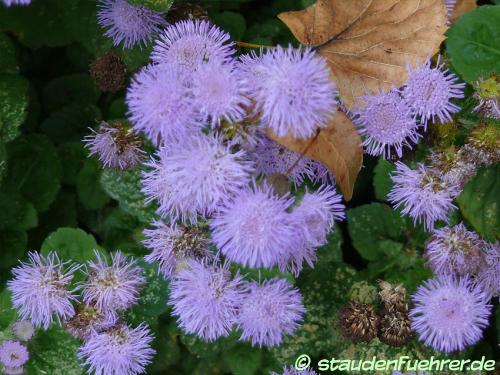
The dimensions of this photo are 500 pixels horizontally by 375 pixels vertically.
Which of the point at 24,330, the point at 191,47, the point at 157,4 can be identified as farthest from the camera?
the point at 24,330

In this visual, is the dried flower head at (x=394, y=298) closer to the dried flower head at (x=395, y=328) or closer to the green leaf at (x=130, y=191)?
the dried flower head at (x=395, y=328)

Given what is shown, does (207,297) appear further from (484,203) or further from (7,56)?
(7,56)

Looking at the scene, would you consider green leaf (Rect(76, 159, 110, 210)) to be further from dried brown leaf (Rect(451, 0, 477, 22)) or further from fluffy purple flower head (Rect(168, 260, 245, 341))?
dried brown leaf (Rect(451, 0, 477, 22))

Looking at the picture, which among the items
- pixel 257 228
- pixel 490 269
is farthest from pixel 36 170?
pixel 490 269

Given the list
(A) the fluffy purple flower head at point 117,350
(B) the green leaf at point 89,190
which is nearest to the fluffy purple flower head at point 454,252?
(A) the fluffy purple flower head at point 117,350

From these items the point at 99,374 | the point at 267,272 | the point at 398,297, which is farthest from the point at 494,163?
the point at 99,374

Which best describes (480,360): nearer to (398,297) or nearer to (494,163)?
(398,297)

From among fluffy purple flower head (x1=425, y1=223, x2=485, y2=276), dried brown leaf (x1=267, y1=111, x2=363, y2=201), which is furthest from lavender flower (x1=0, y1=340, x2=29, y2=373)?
fluffy purple flower head (x1=425, y1=223, x2=485, y2=276)

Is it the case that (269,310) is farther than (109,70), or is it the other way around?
(109,70)
